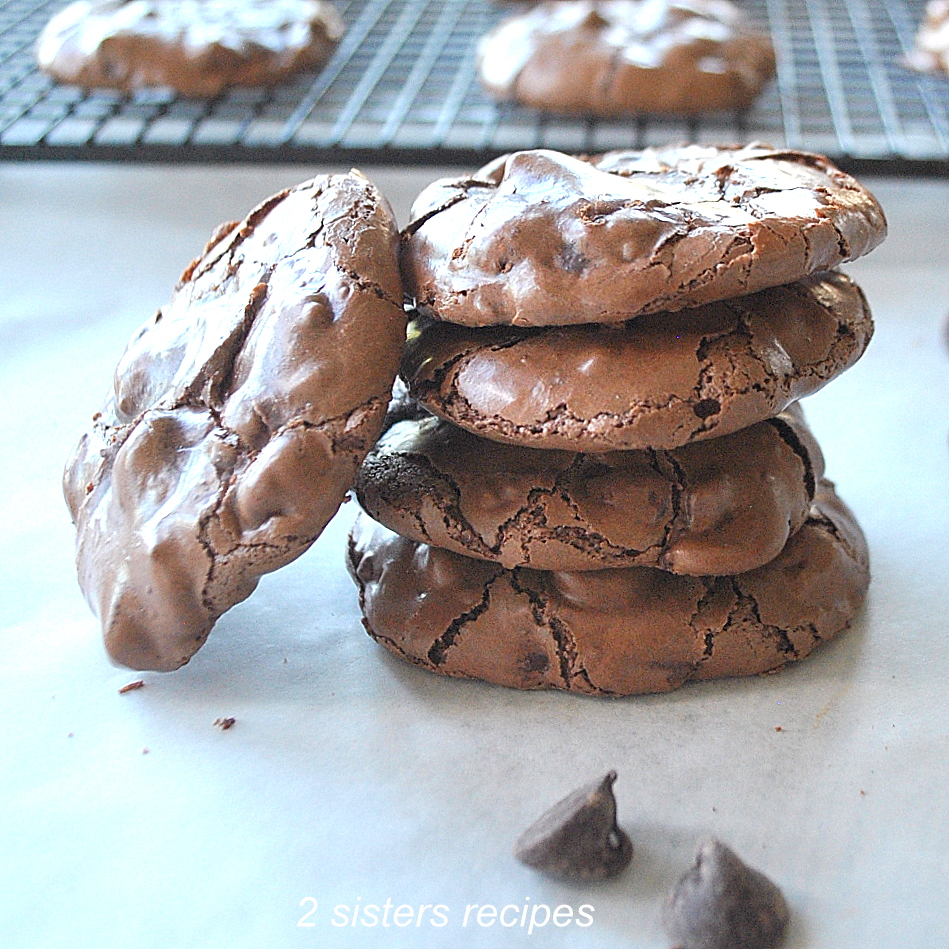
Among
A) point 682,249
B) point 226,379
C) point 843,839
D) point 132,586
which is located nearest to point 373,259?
point 226,379

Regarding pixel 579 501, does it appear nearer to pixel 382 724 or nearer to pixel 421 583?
pixel 421 583

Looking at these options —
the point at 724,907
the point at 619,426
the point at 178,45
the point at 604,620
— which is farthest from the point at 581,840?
the point at 178,45

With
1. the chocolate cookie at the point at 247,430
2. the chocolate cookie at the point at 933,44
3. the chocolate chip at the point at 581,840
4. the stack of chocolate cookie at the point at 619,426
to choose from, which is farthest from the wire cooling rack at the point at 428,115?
the chocolate chip at the point at 581,840

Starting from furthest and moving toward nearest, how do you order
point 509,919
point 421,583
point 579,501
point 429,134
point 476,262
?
point 429,134 < point 421,583 < point 579,501 < point 476,262 < point 509,919

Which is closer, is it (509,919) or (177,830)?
(509,919)

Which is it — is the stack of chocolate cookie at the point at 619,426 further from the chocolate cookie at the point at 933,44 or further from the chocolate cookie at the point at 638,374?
the chocolate cookie at the point at 933,44

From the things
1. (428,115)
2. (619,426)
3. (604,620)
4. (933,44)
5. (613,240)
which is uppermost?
(613,240)

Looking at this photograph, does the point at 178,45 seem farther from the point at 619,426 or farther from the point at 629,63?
the point at 619,426
